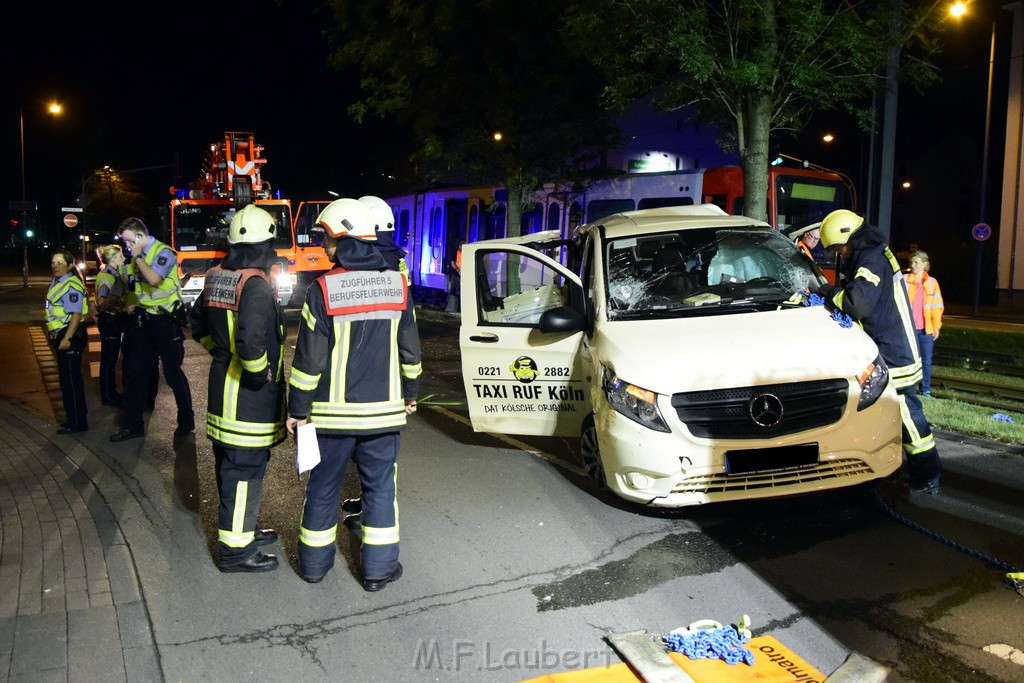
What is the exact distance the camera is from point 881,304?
5.73 meters

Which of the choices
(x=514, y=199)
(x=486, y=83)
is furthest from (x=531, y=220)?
(x=486, y=83)

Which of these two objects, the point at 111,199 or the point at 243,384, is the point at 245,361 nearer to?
the point at 243,384

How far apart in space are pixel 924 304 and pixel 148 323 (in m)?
7.89

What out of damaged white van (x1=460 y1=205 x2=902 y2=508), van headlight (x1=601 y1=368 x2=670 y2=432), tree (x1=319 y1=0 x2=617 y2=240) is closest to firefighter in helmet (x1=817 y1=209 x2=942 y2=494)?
damaged white van (x1=460 y1=205 x2=902 y2=508)

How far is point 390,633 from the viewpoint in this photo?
4074 millimetres

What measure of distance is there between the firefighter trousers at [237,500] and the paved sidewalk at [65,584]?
498 millimetres

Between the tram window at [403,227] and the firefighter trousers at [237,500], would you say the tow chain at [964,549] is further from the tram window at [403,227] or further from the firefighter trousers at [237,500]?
the tram window at [403,227]

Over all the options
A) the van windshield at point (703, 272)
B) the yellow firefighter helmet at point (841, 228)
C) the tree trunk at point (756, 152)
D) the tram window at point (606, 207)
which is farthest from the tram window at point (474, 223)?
the yellow firefighter helmet at point (841, 228)

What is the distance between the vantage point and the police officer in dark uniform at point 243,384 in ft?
15.3

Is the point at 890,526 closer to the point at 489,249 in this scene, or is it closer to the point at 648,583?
the point at 648,583

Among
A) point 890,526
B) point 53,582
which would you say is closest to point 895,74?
point 890,526

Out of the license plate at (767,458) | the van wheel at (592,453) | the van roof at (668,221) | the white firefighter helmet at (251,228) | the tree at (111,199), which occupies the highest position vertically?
the tree at (111,199)

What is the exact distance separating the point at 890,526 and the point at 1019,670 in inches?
68.0

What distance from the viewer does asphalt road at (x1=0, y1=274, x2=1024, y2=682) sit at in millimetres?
3842
